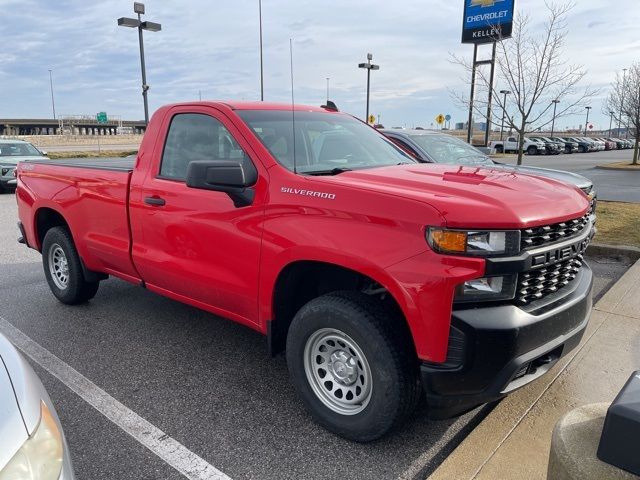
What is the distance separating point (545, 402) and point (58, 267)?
180 inches

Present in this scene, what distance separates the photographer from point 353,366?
2924mm

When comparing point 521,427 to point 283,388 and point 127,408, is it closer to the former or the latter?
point 283,388

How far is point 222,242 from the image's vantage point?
11.1 feet

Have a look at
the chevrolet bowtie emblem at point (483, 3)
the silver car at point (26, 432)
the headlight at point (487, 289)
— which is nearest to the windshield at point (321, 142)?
the headlight at point (487, 289)

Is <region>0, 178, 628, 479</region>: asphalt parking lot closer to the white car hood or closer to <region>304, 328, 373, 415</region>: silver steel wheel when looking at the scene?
<region>304, 328, 373, 415</region>: silver steel wheel

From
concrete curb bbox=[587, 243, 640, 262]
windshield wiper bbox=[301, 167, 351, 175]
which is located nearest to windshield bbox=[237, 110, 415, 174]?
windshield wiper bbox=[301, 167, 351, 175]

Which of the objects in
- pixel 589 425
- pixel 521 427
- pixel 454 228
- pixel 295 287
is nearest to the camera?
pixel 589 425

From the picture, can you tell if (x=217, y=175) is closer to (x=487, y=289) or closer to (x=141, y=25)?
(x=487, y=289)

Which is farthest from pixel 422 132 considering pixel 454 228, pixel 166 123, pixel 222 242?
pixel 454 228

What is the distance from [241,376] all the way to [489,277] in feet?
6.68

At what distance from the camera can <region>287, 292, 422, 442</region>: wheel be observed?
268cm

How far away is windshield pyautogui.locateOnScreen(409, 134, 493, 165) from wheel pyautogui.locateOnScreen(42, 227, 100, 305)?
460 cm

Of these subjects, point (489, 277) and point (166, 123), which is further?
point (166, 123)

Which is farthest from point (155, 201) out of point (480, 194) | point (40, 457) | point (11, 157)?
point (11, 157)
